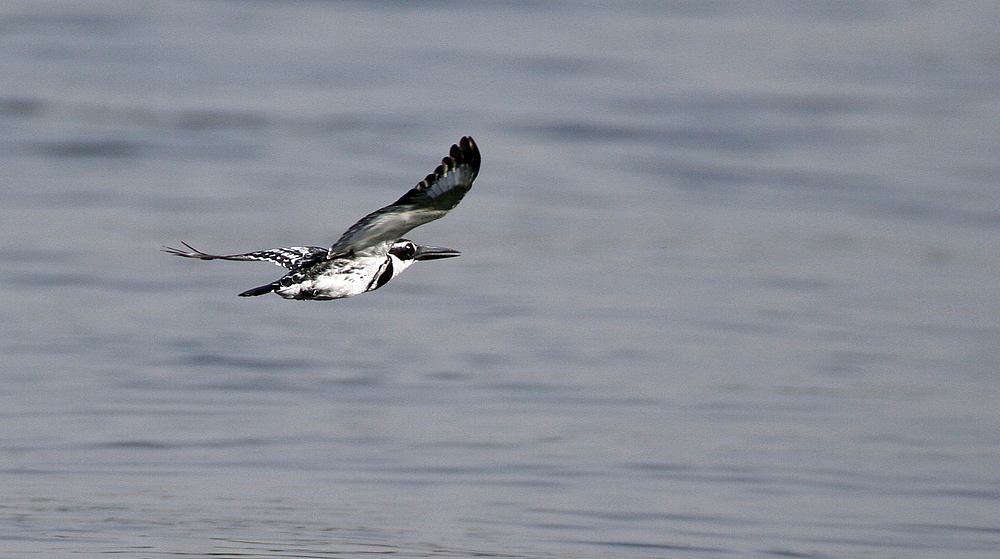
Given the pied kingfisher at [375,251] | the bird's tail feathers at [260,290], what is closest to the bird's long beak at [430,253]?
the pied kingfisher at [375,251]

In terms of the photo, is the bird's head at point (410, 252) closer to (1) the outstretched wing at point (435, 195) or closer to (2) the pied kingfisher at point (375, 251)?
(2) the pied kingfisher at point (375, 251)

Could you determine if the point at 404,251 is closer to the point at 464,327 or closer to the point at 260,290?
the point at 260,290

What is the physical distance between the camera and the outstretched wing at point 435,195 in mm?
6039

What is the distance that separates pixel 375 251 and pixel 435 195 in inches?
27.0

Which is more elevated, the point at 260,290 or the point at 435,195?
the point at 435,195

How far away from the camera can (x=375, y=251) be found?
6656 millimetres

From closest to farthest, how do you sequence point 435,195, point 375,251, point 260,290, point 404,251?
point 435,195
point 260,290
point 375,251
point 404,251

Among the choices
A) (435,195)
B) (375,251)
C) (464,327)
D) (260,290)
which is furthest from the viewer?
(464,327)

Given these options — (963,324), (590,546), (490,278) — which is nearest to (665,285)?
(490,278)

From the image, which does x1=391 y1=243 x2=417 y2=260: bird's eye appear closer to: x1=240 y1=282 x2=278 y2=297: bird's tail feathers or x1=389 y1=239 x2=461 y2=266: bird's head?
x1=389 y1=239 x2=461 y2=266: bird's head

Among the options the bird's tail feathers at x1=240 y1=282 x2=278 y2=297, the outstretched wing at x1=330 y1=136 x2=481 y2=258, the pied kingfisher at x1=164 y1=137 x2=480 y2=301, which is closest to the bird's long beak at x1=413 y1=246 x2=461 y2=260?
the pied kingfisher at x1=164 y1=137 x2=480 y2=301

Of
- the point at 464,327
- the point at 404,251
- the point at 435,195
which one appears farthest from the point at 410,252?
the point at 464,327

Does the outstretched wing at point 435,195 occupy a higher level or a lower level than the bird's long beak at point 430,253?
higher

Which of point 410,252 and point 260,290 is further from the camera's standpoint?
point 410,252
